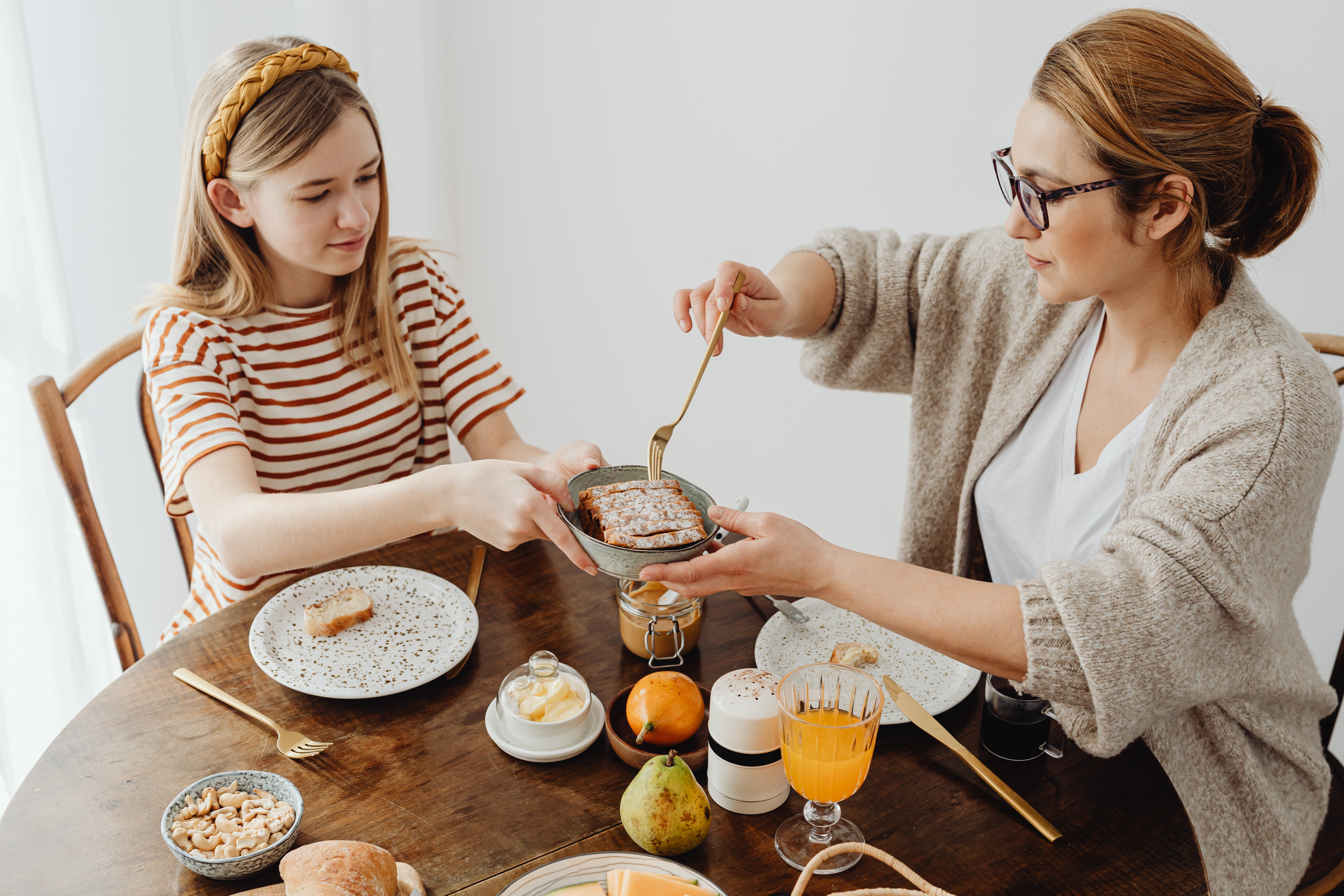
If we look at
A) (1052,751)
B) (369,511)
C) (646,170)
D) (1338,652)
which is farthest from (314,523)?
(646,170)

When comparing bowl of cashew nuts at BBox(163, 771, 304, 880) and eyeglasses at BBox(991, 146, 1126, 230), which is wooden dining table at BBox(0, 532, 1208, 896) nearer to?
bowl of cashew nuts at BBox(163, 771, 304, 880)

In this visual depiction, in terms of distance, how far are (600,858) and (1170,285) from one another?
3.61 ft

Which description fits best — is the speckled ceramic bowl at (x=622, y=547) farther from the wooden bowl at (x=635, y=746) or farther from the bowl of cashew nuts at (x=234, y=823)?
the bowl of cashew nuts at (x=234, y=823)

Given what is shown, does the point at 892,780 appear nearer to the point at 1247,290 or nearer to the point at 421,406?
the point at 1247,290

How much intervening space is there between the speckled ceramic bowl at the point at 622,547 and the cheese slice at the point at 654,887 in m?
0.36

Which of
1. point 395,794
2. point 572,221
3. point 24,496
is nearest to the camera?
point 395,794

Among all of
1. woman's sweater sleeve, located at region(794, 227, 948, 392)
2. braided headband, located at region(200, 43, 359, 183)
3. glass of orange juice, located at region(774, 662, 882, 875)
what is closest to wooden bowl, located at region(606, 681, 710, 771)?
glass of orange juice, located at region(774, 662, 882, 875)

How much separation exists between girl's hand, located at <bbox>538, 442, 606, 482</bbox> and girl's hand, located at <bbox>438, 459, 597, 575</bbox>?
0.12 meters

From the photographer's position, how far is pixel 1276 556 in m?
1.18

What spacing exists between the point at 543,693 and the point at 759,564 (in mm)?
309

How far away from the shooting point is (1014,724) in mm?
1173

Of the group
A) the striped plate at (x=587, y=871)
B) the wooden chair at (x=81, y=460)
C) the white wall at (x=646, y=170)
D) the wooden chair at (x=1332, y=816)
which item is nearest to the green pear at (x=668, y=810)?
the striped plate at (x=587, y=871)

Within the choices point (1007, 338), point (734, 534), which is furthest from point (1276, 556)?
point (734, 534)

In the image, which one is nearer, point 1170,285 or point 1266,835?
point 1266,835
